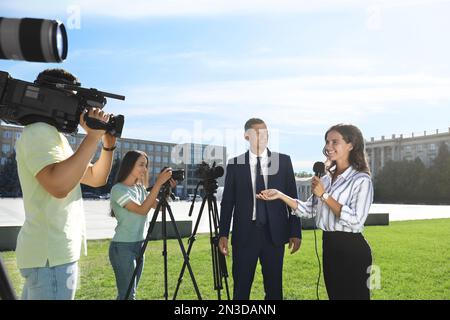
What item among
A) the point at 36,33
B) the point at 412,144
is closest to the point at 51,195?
the point at 36,33

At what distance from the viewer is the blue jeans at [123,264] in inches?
159

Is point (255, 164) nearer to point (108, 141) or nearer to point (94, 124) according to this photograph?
point (108, 141)

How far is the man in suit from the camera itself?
13.7 feet

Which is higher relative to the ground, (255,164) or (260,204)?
(255,164)

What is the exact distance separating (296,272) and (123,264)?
4436 mm

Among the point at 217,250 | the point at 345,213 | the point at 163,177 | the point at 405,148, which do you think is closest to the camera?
the point at 345,213

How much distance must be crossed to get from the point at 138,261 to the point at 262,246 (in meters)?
1.17

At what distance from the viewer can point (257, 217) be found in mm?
4188

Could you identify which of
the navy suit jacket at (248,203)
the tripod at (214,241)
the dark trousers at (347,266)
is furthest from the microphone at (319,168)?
the tripod at (214,241)

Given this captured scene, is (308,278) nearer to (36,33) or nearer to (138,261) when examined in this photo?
(138,261)

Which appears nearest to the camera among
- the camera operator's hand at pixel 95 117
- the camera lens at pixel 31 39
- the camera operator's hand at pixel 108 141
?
the camera lens at pixel 31 39

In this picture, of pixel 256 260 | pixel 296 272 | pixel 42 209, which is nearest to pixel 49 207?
pixel 42 209

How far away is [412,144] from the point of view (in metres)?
106

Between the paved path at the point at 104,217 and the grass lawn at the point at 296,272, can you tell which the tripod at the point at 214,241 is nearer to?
the grass lawn at the point at 296,272
